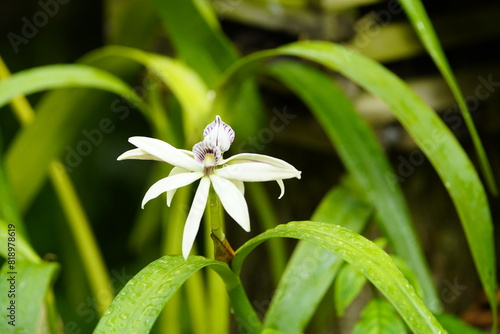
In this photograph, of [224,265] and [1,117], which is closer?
[224,265]

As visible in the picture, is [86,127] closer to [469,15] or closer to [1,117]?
[1,117]

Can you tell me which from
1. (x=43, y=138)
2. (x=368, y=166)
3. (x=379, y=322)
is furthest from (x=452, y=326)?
(x=43, y=138)

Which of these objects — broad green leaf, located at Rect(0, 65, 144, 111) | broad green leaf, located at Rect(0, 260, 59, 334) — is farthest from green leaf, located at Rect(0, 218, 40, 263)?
broad green leaf, located at Rect(0, 65, 144, 111)

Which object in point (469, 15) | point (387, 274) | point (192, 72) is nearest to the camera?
point (387, 274)

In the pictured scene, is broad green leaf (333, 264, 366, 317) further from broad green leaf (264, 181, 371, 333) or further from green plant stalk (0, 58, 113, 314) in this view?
green plant stalk (0, 58, 113, 314)

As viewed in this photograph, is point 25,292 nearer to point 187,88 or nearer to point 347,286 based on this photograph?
point 347,286

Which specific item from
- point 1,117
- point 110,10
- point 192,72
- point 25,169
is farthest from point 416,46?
point 1,117

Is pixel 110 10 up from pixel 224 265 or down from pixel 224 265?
up
